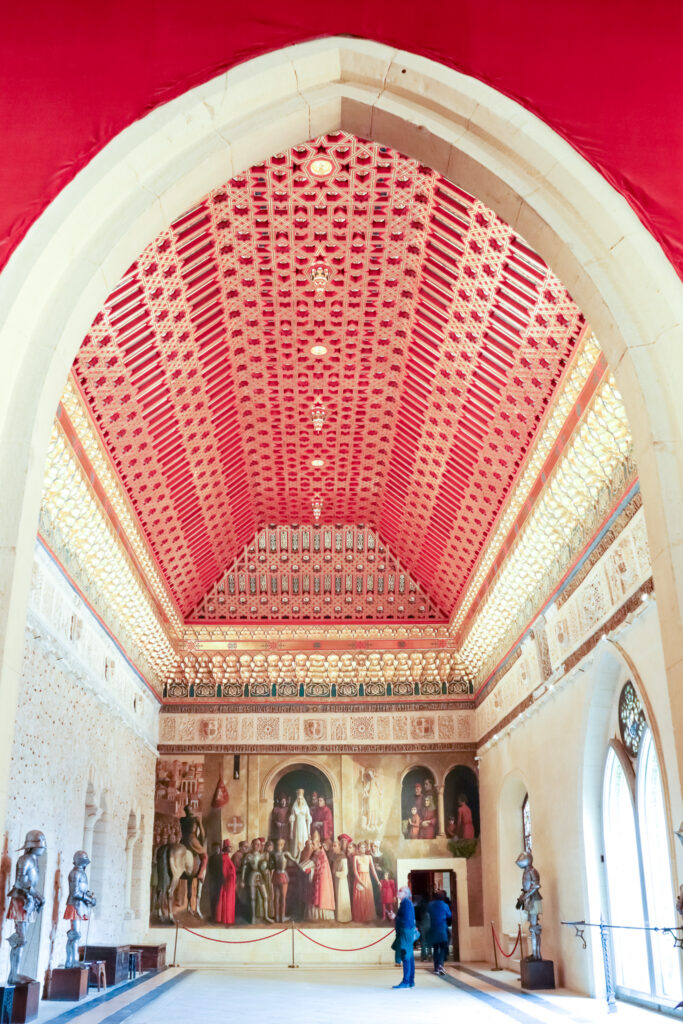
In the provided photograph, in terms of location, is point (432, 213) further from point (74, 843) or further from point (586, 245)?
point (74, 843)

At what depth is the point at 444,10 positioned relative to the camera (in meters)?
3.76

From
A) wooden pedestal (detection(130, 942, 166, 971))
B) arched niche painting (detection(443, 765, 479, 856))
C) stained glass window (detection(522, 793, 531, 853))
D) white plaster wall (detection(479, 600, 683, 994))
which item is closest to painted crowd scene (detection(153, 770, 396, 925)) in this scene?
arched niche painting (detection(443, 765, 479, 856))

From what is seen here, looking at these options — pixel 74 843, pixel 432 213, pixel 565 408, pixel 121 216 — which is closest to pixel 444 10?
pixel 121 216

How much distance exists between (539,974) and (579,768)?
2.30 m

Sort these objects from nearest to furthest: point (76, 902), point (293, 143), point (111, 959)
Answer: point (293, 143) < point (76, 902) < point (111, 959)

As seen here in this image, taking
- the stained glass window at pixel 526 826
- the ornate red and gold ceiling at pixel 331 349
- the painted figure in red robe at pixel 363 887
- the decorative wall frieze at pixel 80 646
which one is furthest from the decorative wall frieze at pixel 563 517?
the decorative wall frieze at pixel 80 646

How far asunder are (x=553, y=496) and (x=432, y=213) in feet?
9.52

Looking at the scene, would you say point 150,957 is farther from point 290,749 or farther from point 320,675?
point 320,675

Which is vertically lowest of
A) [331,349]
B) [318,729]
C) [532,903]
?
[532,903]

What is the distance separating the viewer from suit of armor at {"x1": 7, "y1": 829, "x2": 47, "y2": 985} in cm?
678

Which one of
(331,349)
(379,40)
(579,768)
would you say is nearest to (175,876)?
(579,768)

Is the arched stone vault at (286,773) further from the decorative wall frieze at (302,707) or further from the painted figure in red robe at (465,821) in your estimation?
the painted figure in red robe at (465,821)

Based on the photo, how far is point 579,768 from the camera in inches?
349

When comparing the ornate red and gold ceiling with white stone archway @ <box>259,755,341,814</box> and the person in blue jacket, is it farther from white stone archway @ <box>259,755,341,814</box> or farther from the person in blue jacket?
the person in blue jacket
